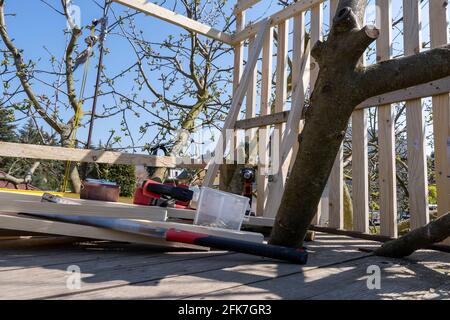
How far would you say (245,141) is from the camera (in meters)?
3.54

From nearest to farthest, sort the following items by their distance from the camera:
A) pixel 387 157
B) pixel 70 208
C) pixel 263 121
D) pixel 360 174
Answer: pixel 70 208 < pixel 387 157 < pixel 360 174 < pixel 263 121

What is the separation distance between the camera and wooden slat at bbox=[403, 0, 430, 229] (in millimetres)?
2051

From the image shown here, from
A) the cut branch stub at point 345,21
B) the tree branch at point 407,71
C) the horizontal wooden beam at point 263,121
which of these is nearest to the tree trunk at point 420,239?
the tree branch at point 407,71

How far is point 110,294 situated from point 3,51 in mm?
5235

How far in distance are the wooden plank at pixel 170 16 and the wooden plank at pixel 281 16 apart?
167 mm

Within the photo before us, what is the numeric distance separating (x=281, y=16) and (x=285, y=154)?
1448 millimetres

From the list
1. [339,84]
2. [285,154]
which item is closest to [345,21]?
[339,84]

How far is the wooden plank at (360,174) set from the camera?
237 centimetres

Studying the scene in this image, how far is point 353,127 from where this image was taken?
248cm

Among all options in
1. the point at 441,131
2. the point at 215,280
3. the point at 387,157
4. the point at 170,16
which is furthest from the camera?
the point at 170,16

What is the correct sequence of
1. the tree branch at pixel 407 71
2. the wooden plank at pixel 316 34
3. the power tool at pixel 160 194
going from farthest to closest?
the wooden plank at pixel 316 34, the power tool at pixel 160 194, the tree branch at pixel 407 71

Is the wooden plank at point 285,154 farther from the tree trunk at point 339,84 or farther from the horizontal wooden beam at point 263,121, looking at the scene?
the tree trunk at point 339,84

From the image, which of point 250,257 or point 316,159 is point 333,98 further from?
Result: point 250,257

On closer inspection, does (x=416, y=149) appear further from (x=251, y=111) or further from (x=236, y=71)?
(x=236, y=71)
